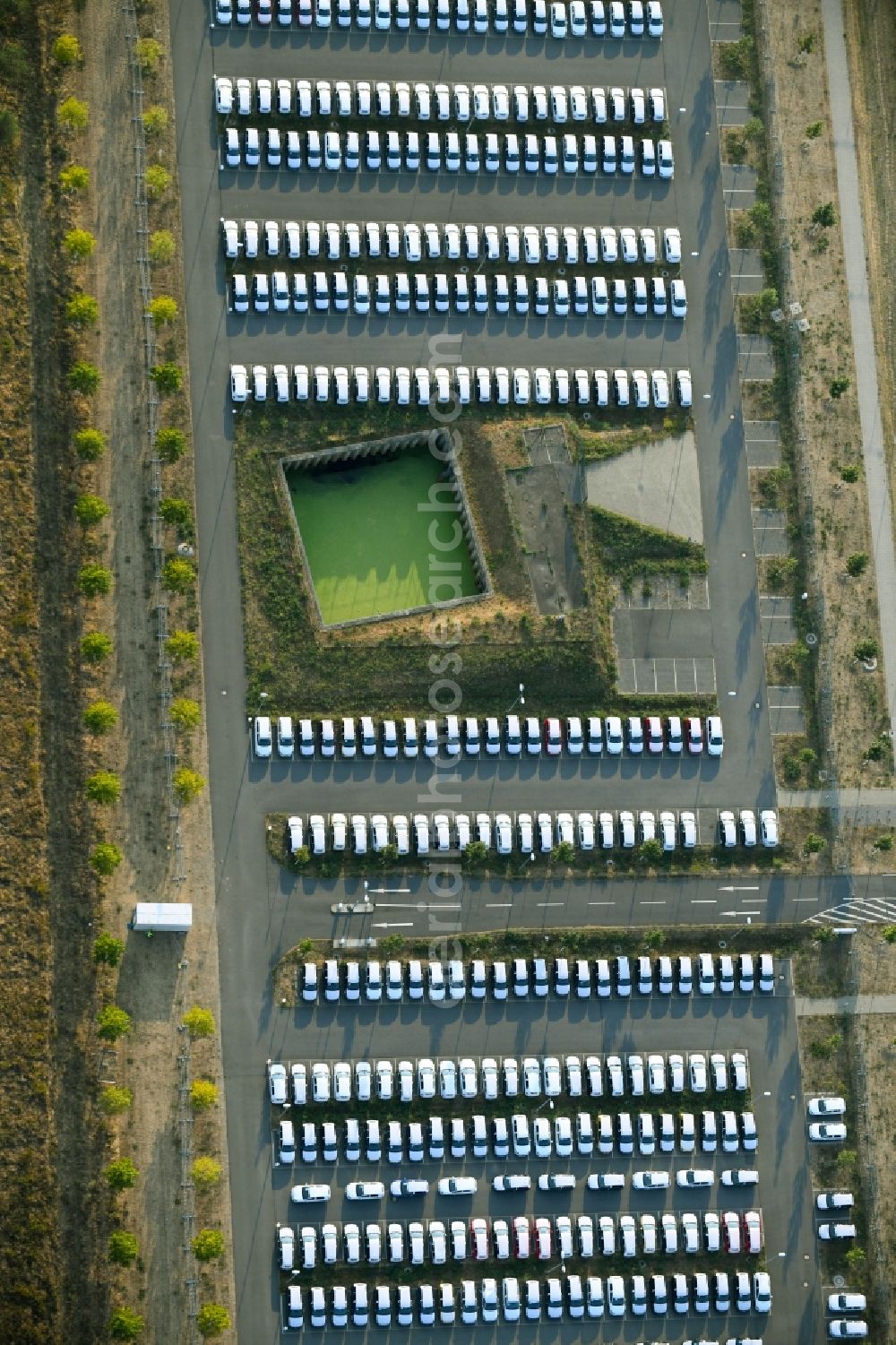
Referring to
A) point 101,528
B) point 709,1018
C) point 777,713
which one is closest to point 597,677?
point 777,713

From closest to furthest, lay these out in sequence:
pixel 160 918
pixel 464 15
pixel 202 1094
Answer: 1. pixel 202 1094
2. pixel 160 918
3. pixel 464 15

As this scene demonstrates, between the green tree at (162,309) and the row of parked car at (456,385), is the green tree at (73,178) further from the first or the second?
the row of parked car at (456,385)

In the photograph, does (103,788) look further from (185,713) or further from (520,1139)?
(520,1139)

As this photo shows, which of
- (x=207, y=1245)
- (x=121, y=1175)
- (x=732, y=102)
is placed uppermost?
(x=732, y=102)

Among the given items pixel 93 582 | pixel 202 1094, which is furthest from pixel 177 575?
pixel 202 1094

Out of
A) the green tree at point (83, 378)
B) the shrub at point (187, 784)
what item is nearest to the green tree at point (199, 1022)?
the shrub at point (187, 784)

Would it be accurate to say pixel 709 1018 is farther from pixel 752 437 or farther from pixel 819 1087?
pixel 752 437

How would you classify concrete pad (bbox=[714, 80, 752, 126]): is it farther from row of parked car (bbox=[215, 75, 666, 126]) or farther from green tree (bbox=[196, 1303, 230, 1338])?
green tree (bbox=[196, 1303, 230, 1338])
